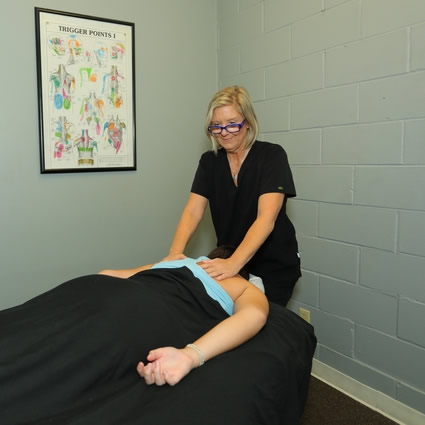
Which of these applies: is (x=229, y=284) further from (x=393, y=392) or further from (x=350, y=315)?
(x=393, y=392)

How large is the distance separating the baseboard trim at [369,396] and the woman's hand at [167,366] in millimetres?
1315

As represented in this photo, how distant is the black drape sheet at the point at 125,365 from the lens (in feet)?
3.26

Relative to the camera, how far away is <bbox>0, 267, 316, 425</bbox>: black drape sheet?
99 cm

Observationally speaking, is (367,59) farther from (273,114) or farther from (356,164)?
(273,114)

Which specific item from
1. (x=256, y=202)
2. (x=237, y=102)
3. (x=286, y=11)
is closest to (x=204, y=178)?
(x=256, y=202)

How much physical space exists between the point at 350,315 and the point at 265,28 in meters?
1.74

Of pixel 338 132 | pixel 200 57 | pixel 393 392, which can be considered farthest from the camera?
pixel 200 57

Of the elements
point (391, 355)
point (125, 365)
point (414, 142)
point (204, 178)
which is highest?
point (414, 142)

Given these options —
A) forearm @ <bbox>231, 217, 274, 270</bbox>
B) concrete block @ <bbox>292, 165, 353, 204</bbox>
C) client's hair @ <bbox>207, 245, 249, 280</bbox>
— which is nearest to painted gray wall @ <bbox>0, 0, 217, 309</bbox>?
concrete block @ <bbox>292, 165, 353, 204</bbox>

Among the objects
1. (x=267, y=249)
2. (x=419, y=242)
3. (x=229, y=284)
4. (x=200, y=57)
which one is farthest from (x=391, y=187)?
(x=200, y=57)

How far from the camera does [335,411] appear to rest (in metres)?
2.04

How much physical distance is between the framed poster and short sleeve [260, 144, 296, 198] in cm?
102

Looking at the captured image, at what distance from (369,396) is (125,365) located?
1492 millimetres

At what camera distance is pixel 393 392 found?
2.01 metres
